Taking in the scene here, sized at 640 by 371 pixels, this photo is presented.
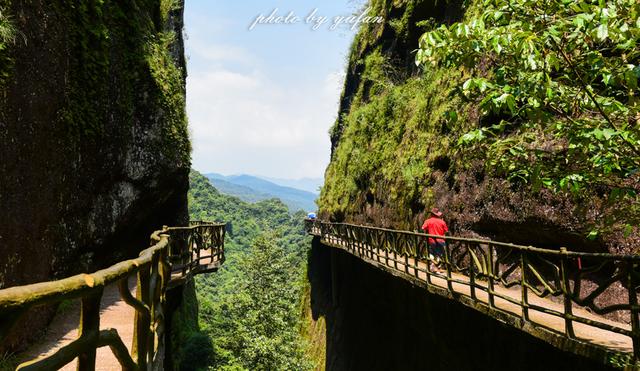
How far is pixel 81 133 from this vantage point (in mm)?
8320

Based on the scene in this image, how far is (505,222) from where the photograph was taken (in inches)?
391

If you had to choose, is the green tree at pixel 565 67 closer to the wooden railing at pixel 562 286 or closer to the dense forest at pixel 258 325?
the wooden railing at pixel 562 286

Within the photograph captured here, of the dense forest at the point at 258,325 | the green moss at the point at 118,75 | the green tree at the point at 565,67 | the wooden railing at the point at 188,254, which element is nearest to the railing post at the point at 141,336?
the green tree at the point at 565,67

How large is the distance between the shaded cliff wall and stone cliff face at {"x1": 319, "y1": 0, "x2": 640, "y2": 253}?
2.14 metres

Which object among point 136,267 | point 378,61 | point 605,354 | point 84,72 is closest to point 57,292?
point 136,267

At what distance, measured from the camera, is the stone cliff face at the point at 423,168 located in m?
8.52

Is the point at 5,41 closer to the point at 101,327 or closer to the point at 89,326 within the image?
the point at 101,327

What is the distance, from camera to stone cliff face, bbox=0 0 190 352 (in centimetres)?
609

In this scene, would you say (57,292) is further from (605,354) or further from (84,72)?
(84,72)

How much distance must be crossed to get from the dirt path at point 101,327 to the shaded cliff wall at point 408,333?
5942 millimetres

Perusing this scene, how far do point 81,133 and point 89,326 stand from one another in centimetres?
708

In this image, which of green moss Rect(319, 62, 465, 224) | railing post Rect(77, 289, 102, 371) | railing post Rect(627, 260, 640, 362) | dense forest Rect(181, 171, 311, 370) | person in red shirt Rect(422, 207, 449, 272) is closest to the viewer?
railing post Rect(77, 289, 102, 371)

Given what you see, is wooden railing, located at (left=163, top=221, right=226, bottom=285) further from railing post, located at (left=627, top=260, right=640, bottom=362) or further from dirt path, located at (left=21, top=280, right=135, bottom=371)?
railing post, located at (left=627, top=260, right=640, bottom=362)

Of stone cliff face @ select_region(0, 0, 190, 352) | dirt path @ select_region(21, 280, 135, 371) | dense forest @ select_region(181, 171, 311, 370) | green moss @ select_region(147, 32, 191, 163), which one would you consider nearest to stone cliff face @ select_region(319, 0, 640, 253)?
dirt path @ select_region(21, 280, 135, 371)
